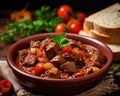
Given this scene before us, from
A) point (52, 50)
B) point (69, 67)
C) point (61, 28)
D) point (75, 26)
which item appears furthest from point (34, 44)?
point (75, 26)

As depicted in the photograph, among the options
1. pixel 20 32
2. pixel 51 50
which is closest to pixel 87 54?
pixel 51 50

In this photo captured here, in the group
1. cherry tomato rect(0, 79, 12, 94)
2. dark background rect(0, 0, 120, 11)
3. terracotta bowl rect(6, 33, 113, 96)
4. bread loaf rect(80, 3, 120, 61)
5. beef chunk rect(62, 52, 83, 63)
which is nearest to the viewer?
terracotta bowl rect(6, 33, 113, 96)

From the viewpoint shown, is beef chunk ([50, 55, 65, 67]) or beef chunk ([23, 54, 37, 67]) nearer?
beef chunk ([50, 55, 65, 67])

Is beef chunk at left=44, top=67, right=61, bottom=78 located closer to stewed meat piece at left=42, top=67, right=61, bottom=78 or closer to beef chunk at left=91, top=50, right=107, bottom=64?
stewed meat piece at left=42, top=67, right=61, bottom=78

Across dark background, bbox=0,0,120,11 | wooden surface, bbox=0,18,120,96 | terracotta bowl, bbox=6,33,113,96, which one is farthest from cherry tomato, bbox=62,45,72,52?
dark background, bbox=0,0,120,11

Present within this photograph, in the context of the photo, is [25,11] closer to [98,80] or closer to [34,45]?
[34,45]
